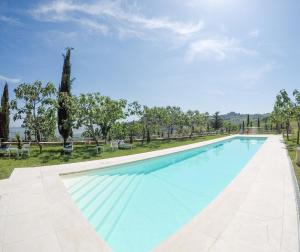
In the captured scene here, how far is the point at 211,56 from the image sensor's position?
18188mm

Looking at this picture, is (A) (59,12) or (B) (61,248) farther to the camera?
(A) (59,12)

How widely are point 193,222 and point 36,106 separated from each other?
558 inches

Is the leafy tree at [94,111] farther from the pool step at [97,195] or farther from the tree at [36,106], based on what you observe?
the pool step at [97,195]

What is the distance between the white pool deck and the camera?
11.7 ft

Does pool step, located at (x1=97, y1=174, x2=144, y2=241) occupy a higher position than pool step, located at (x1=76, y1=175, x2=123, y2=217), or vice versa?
pool step, located at (x1=76, y1=175, x2=123, y2=217)

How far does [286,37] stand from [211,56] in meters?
5.45

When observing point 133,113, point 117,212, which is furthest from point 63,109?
point 117,212

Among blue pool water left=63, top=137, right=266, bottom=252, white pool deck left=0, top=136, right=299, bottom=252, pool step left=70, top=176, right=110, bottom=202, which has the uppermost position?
white pool deck left=0, top=136, right=299, bottom=252

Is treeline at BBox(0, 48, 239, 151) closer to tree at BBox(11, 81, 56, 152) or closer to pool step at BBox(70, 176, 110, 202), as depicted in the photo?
tree at BBox(11, 81, 56, 152)

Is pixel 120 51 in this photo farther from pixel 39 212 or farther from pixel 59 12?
pixel 39 212

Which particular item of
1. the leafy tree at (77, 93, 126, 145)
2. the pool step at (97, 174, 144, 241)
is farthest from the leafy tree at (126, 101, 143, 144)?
the pool step at (97, 174, 144, 241)

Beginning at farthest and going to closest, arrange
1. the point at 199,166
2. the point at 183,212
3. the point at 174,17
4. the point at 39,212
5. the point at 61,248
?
the point at 199,166 < the point at 174,17 < the point at 183,212 < the point at 39,212 < the point at 61,248

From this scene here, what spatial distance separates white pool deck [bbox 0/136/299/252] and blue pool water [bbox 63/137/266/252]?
834 millimetres

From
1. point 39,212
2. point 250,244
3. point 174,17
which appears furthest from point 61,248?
point 174,17
